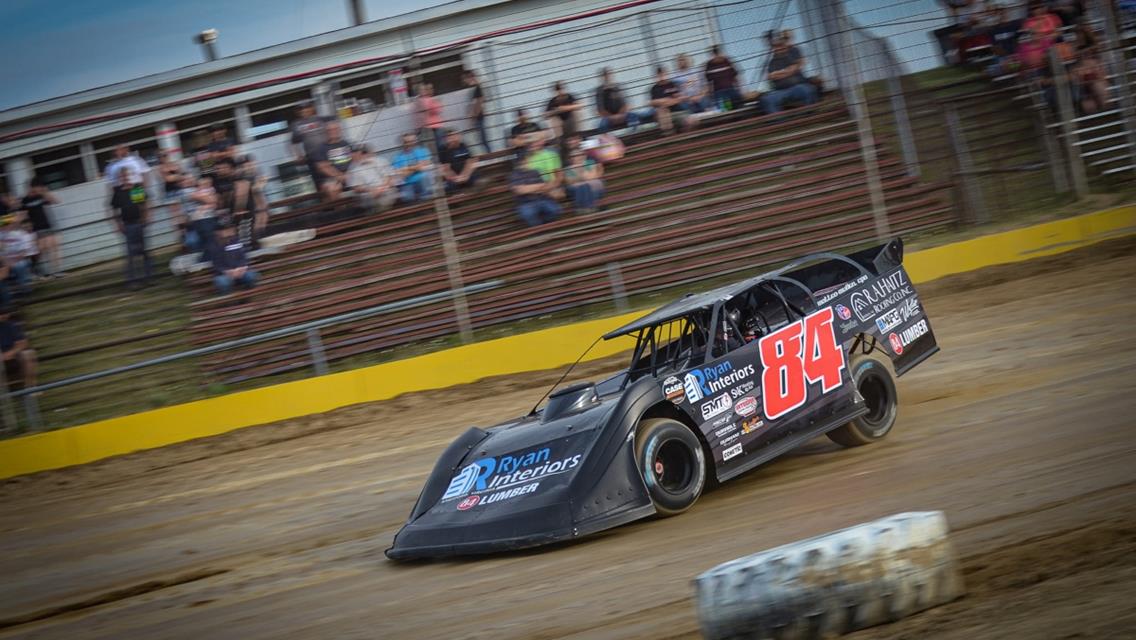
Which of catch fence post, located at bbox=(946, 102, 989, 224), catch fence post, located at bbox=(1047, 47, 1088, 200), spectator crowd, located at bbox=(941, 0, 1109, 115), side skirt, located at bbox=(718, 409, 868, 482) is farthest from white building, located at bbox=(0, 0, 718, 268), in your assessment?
side skirt, located at bbox=(718, 409, 868, 482)

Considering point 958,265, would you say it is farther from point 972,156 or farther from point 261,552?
point 261,552

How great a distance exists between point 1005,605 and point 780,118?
11.9 m

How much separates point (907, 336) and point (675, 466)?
234 cm

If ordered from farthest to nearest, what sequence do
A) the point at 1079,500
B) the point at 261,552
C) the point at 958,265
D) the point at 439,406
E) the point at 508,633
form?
the point at 958,265 → the point at 439,406 → the point at 261,552 → the point at 1079,500 → the point at 508,633

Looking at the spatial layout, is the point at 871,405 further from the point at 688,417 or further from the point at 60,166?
the point at 60,166

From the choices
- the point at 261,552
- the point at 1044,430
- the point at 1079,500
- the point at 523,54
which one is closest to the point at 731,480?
the point at 1044,430

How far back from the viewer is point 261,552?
816 cm

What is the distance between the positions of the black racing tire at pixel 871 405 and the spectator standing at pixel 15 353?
9853 millimetres

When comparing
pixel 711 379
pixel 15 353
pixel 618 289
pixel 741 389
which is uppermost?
pixel 15 353

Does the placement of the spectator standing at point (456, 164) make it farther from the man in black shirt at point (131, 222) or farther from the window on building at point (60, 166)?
the window on building at point (60, 166)

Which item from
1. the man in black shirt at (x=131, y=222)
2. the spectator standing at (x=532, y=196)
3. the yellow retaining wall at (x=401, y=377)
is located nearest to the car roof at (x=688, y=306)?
the yellow retaining wall at (x=401, y=377)

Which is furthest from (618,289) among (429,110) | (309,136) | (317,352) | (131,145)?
(131,145)

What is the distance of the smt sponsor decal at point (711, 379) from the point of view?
23.2 feet

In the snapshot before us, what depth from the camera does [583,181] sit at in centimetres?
1505
